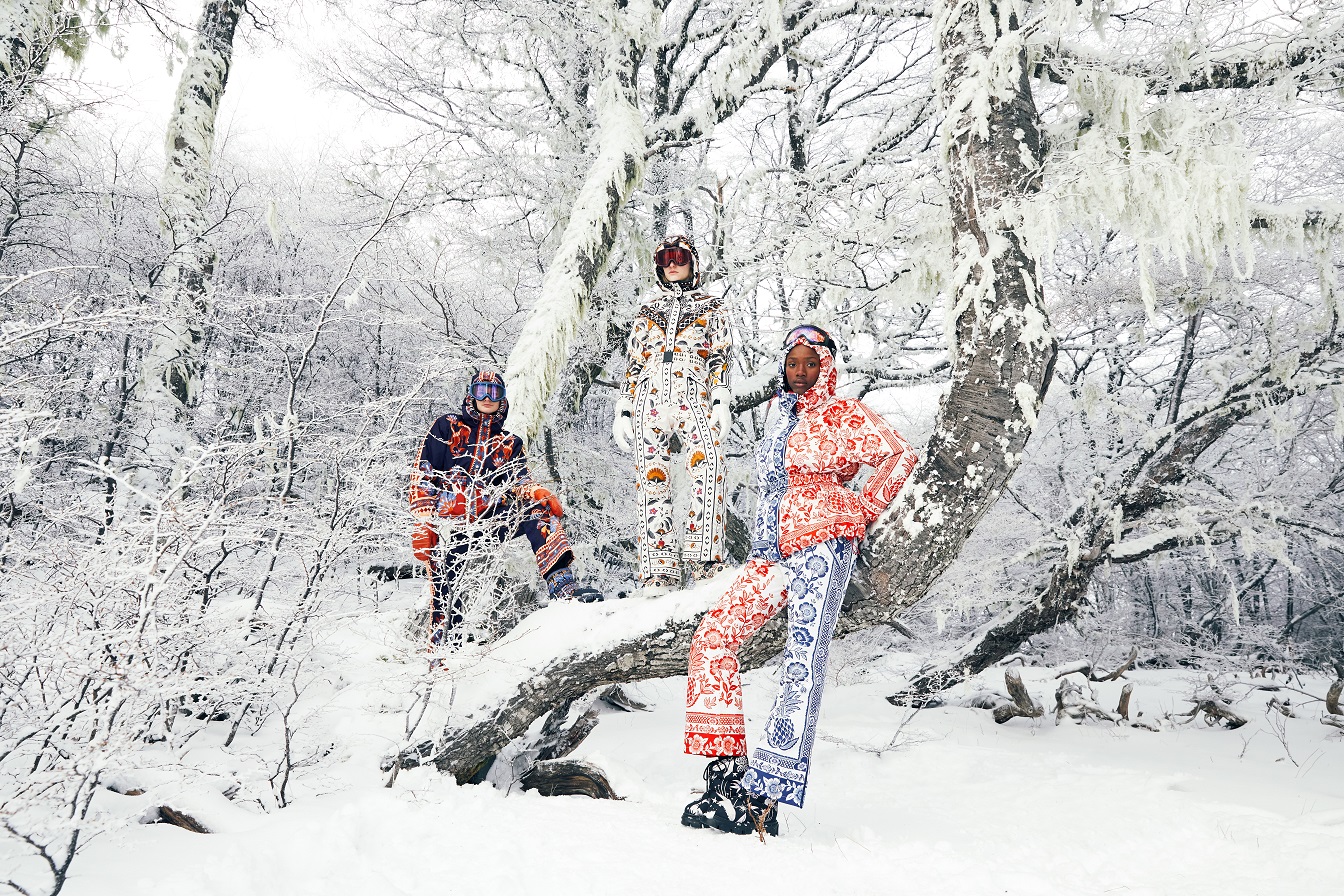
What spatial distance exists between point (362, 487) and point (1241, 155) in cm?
445

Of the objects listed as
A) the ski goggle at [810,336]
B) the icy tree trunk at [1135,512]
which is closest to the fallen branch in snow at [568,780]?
the ski goggle at [810,336]

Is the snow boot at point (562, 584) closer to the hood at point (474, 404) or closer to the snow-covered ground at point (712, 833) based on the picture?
the snow-covered ground at point (712, 833)

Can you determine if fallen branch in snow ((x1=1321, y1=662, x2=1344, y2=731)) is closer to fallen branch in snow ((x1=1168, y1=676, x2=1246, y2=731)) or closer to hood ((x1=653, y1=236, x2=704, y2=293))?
fallen branch in snow ((x1=1168, y1=676, x2=1246, y2=731))

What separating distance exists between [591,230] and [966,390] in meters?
3.46

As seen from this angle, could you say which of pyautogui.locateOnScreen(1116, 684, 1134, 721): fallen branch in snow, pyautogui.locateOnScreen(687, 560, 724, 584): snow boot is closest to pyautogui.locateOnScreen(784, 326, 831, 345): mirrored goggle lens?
pyautogui.locateOnScreen(687, 560, 724, 584): snow boot

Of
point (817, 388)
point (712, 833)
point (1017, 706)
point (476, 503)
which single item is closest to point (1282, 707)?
point (1017, 706)

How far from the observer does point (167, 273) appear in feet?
23.6

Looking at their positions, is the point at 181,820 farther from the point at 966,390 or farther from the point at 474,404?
the point at 966,390

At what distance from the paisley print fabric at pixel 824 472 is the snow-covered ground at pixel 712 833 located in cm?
59

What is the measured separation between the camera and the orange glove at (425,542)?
3693mm

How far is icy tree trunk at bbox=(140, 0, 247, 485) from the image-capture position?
22.6 ft

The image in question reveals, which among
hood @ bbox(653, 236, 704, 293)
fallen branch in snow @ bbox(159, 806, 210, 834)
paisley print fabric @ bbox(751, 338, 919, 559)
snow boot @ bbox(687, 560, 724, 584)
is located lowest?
fallen branch in snow @ bbox(159, 806, 210, 834)

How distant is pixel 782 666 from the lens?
115 inches

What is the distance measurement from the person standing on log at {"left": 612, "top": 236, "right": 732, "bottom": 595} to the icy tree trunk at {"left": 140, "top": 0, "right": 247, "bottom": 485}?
5.02 m
